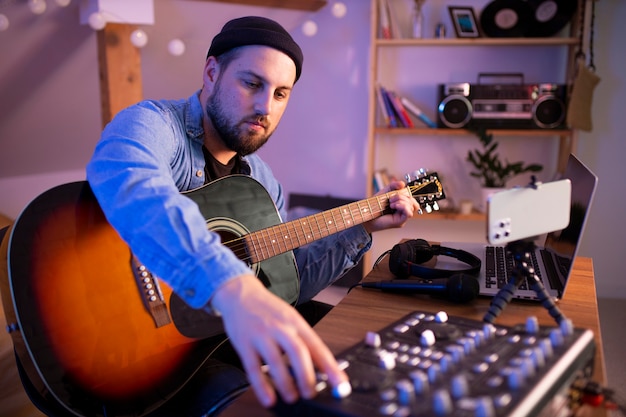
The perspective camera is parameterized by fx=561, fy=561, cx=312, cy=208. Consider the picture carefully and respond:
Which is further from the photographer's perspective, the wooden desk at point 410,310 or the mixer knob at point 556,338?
the wooden desk at point 410,310

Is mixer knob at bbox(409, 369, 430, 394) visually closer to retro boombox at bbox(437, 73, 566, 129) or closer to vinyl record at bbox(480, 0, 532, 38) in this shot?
retro boombox at bbox(437, 73, 566, 129)

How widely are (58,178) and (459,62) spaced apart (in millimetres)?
2474

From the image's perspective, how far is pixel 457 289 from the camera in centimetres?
102

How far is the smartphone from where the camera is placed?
83cm

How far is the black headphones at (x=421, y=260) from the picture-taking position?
1166 mm

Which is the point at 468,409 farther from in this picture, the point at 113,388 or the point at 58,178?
the point at 58,178

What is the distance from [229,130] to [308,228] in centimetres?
35

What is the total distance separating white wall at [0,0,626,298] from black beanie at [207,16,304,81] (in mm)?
1516

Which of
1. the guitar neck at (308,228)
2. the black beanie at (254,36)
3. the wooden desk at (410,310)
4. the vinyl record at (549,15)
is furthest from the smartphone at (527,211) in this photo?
the vinyl record at (549,15)

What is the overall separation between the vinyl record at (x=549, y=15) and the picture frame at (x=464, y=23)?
11.4 inches

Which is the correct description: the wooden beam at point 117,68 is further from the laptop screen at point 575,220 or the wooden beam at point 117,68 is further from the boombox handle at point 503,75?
the laptop screen at point 575,220

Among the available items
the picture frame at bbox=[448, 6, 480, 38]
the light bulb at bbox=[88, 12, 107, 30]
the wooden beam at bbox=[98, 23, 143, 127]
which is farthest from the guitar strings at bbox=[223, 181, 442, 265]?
the picture frame at bbox=[448, 6, 480, 38]

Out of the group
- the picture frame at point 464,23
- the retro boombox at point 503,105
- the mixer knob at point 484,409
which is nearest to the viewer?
the mixer knob at point 484,409

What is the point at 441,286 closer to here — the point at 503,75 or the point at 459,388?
the point at 459,388
